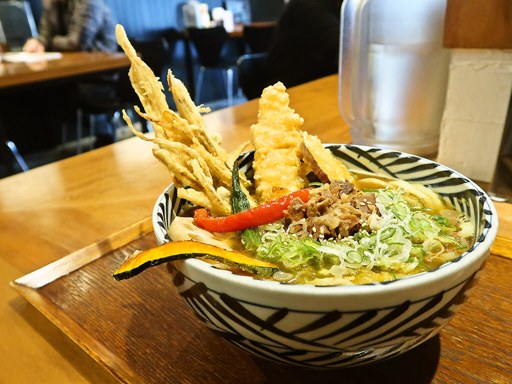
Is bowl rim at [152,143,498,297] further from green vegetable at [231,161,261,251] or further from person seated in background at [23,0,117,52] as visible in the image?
person seated in background at [23,0,117,52]

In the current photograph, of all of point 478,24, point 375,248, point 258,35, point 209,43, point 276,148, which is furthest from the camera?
point 209,43

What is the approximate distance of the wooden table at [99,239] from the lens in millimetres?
582

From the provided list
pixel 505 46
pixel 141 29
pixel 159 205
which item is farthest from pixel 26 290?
pixel 141 29

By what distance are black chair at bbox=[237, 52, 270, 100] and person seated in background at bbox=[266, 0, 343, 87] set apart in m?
0.12

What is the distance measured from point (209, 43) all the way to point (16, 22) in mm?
2904

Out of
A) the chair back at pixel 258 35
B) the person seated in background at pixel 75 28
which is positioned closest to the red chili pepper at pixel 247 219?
the person seated in background at pixel 75 28

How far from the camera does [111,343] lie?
0.64m

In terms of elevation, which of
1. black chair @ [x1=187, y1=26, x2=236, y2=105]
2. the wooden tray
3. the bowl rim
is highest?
the bowl rim

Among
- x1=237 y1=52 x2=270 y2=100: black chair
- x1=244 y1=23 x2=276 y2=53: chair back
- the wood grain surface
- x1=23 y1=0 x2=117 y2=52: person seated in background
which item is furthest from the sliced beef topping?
x1=244 y1=23 x2=276 y2=53: chair back

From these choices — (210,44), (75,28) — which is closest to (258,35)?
(210,44)

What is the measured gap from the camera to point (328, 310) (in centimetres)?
42

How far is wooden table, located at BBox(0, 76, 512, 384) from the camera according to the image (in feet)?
1.91

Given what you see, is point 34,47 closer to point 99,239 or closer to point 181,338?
point 99,239

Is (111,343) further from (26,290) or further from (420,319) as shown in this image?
(420,319)
